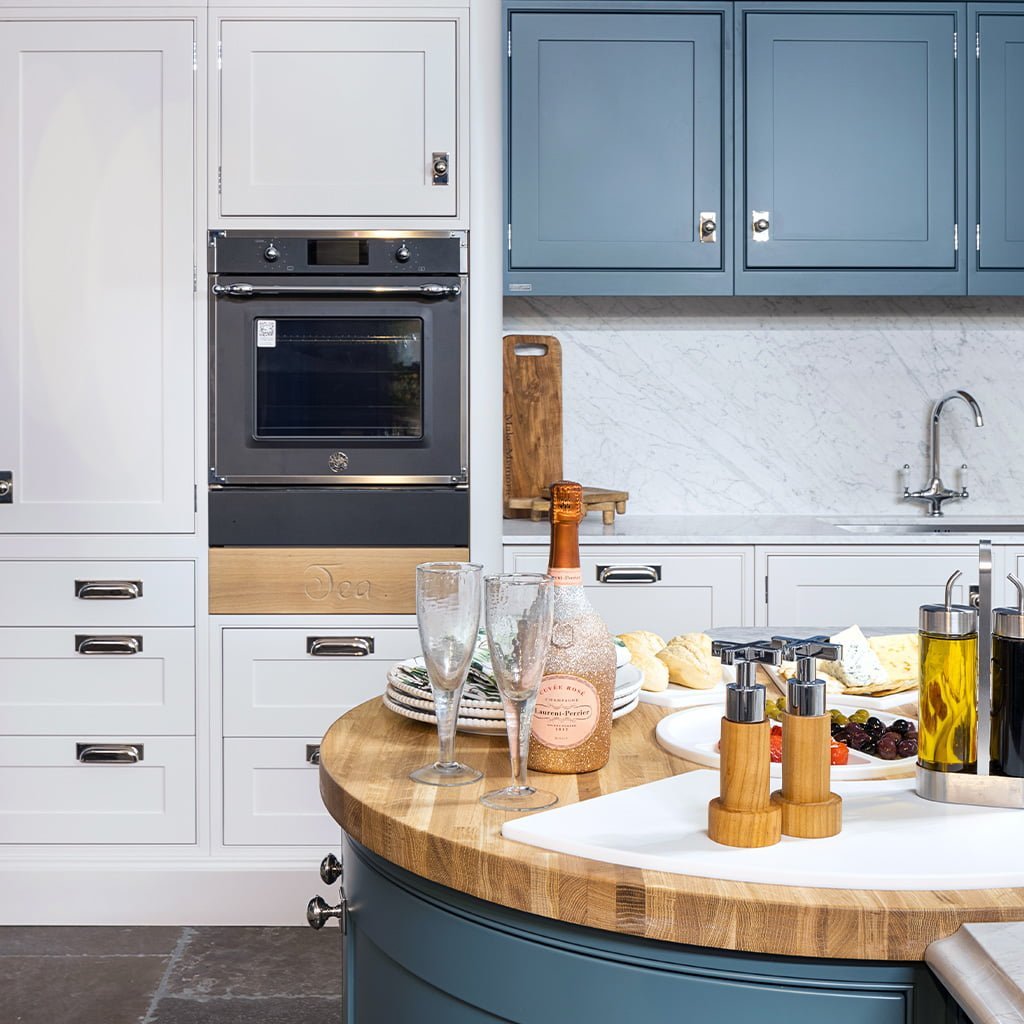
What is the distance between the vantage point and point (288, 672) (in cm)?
289

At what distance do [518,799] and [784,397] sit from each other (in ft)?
9.37

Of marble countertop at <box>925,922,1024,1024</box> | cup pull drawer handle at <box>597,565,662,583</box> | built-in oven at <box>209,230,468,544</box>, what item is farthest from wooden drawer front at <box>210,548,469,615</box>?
marble countertop at <box>925,922,1024,1024</box>

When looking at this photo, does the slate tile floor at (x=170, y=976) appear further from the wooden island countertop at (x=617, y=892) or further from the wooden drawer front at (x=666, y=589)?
the wooden island countertop at (x=617, y=892)

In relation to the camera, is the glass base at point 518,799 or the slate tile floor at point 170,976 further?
the slate tile floor at point 170,976

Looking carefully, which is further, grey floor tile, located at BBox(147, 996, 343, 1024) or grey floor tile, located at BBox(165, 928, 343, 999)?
grey floor tile, located at BBox(165, 928, 343, 999)

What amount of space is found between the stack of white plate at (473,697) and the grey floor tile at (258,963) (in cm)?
148

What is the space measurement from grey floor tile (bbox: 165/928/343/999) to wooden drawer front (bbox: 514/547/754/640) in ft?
3.54

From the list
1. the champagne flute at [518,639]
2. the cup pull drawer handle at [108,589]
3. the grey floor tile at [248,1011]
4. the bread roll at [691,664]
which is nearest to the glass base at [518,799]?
the champagne flute at [518,639]

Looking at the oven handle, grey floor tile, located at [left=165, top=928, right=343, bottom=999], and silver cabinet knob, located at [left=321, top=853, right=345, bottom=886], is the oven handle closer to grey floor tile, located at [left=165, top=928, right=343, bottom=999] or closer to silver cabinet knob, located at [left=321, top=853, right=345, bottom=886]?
grey floor tile, located at [left=165, top=928, right=343, bottom=999]

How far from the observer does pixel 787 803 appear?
903 mm

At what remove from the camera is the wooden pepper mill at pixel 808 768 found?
2.93 ft

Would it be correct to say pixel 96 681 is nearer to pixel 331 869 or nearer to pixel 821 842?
pixel 331 869

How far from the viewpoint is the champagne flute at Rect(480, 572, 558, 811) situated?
0.97 metres

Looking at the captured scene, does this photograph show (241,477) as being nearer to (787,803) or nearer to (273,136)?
(273,136)
